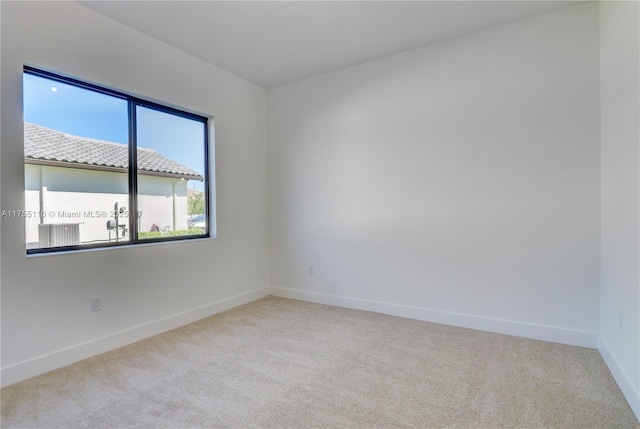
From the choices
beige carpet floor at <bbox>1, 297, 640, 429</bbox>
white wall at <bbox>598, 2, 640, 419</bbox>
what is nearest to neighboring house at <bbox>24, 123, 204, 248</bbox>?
beige carpet floor at <bbox>1, 297, 640, 429</bbox>

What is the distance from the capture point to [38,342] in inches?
90.4

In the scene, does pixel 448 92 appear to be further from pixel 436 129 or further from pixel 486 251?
pixel 486 251

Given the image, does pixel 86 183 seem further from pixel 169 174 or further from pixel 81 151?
pixel 169 174

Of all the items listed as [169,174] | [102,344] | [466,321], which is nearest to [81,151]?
[169,174]

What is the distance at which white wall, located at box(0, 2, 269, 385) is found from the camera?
220 centimetres

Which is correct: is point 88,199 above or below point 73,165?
below

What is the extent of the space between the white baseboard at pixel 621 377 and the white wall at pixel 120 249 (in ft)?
11.4

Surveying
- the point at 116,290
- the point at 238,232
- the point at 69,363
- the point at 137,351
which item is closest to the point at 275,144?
the point at 238,232

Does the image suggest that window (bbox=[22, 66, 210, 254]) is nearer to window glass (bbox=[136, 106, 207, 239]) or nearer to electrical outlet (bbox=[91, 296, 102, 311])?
window glass (bbox=[136, 106, 207, 239])

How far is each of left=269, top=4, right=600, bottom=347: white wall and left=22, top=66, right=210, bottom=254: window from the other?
1401 millimetres

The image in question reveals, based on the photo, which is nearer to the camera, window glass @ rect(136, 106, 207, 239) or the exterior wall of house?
the exterior wall of house

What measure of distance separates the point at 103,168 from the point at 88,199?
0.30m

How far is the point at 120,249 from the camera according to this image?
9.14ft

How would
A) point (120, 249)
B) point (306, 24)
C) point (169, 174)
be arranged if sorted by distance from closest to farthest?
point (120, 249), point (306, 24), point (169, 174)
